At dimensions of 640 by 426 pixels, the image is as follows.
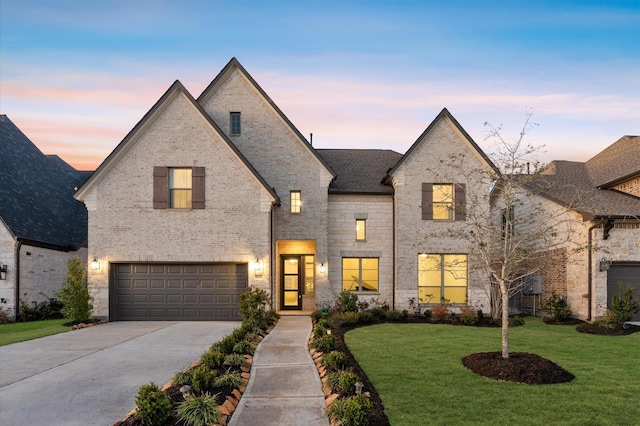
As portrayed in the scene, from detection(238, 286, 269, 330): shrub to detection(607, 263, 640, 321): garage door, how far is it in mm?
13476

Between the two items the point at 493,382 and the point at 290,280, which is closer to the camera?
the point at 493,382

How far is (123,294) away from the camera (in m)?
17.7

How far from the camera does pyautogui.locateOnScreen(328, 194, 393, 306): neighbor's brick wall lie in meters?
19.7

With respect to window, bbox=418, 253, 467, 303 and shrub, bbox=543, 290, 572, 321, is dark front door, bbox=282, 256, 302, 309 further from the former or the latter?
shrub, bbox=543, 290, 572, 321

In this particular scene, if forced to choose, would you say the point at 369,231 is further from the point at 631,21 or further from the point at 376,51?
the point at 631,21

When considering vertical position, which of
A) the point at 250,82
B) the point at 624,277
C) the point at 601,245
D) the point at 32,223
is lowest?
the point at 624,277

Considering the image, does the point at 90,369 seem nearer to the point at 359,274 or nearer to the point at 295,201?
the point at 295,201

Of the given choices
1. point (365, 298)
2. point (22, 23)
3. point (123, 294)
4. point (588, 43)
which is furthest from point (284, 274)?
point (588, 43)

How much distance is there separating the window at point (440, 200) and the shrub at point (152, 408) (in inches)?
582

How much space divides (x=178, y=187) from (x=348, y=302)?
325 inches

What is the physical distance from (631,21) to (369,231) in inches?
481

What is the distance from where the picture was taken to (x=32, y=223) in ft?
67.6

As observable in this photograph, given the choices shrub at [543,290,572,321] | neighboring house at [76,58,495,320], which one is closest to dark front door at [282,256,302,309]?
neighboring house at [76,58,495,320]

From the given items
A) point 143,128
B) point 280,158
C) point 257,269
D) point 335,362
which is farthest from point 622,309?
point 143,128
